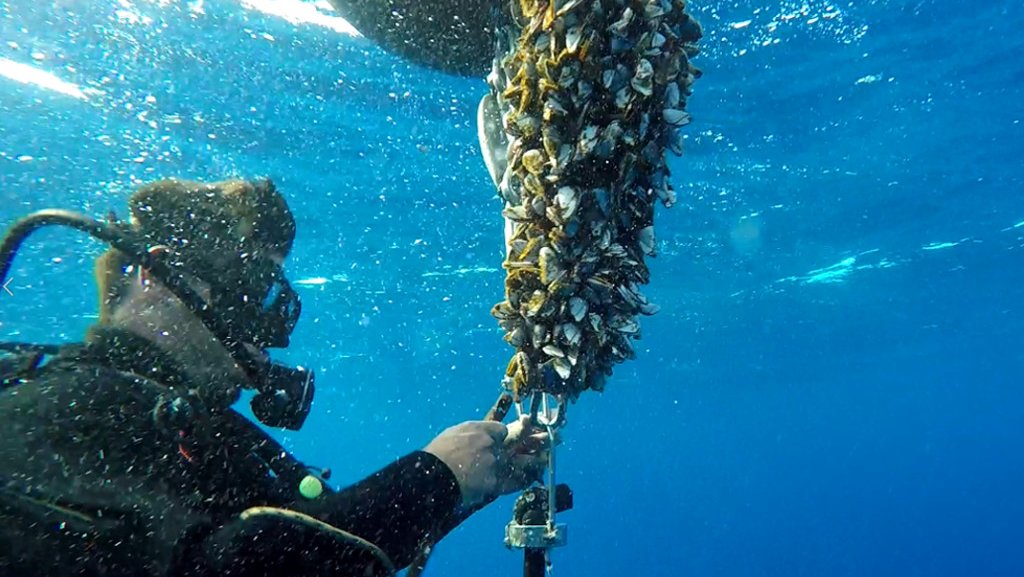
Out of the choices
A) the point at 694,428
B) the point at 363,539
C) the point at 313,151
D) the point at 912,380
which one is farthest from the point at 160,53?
the point at 694,428

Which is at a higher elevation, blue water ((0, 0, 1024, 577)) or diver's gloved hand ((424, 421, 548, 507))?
blue water ((0, 0, 1024, 577))

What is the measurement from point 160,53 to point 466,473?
30.0 feet

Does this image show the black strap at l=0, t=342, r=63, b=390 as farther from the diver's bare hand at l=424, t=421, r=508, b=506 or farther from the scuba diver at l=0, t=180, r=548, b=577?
the diver's bare hand at l=424, t=421, r=508, b=506

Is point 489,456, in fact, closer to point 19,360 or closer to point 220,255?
point 220,255

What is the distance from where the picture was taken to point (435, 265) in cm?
2030

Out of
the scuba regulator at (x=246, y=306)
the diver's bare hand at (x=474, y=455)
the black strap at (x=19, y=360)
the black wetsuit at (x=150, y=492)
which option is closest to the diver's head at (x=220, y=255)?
the scuba regulator at (x=246, y=306)

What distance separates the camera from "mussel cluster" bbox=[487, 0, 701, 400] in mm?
2408

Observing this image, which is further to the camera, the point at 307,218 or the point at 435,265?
the point at 435,265

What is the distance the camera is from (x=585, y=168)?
249 centimetres

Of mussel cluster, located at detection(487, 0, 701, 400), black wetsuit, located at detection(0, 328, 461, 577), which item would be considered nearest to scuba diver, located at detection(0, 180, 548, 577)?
black wetsuit, located at detection(0, 328, 461, 577)

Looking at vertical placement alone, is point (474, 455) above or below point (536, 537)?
above

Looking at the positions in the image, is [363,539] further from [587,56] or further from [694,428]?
[694,428]

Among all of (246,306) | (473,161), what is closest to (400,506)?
(246,306)

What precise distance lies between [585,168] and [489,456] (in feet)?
4.41
